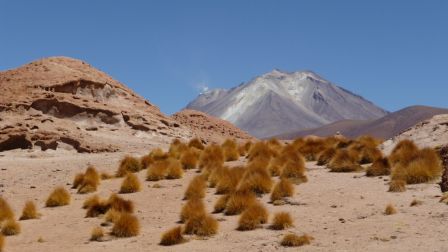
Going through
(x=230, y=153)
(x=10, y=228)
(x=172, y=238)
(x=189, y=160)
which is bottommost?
(x=172, y=238)

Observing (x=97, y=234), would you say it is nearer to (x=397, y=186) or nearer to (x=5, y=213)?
(x=5, y=213)

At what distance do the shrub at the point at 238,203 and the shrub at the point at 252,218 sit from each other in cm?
74

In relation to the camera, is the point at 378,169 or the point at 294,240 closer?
the point at 294,240

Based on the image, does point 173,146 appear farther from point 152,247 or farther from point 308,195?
point 152,247

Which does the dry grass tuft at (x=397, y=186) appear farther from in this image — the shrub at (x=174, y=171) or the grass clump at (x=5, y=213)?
the grass clump at (x=5, y=213)

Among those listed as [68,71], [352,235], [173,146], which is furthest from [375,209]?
[68,71]

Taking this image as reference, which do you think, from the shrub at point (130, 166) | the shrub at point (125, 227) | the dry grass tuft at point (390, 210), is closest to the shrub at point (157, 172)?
the shrub at point (130, 166)

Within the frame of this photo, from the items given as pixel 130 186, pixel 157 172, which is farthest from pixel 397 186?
pixel 157 172

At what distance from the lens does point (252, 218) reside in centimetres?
984

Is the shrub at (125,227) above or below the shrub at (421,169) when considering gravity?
below

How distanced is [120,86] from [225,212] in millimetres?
19637

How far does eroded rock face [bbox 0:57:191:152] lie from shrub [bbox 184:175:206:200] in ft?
33.9

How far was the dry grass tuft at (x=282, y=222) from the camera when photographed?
9586 millimetres

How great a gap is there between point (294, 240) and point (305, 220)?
161 cm
